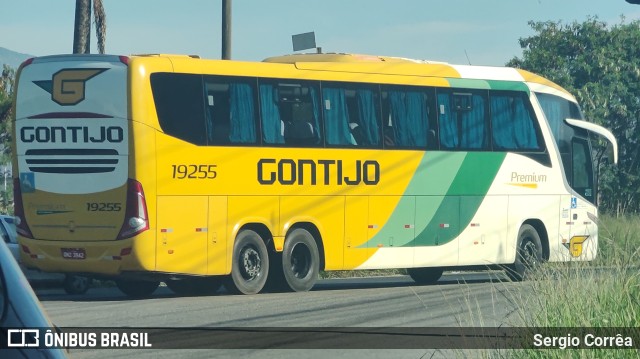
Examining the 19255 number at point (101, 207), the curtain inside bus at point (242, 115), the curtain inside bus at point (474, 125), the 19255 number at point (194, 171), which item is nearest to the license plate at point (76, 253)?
the 19255 number at point (101, 207)

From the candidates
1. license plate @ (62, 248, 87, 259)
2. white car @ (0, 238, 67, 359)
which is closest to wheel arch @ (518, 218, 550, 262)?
license plate @ (62, 248, 87, 259)

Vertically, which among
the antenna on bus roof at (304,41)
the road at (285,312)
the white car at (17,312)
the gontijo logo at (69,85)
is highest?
the antenna on bus roof at (304,41)

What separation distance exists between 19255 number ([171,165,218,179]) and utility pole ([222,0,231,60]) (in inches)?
408

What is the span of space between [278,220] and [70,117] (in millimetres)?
3782

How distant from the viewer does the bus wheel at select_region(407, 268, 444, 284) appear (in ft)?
82.4

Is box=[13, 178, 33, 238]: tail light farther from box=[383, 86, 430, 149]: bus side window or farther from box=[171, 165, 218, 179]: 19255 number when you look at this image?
box=[383, 86, 430, 149]: bus side window

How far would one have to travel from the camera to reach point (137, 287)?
20.6m

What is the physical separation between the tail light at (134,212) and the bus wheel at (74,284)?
119 inches

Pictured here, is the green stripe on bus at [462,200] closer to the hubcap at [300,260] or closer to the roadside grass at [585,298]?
the hubcap at [300,260]

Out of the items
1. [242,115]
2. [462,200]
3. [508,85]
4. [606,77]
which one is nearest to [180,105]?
[242,115]

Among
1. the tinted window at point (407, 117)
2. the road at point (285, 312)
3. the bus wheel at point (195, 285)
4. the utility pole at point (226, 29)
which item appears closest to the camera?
the road at point (285, 312)

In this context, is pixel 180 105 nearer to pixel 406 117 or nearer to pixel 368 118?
pixel 368 118

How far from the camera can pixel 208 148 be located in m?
19.1

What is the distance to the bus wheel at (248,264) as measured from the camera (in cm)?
1962
